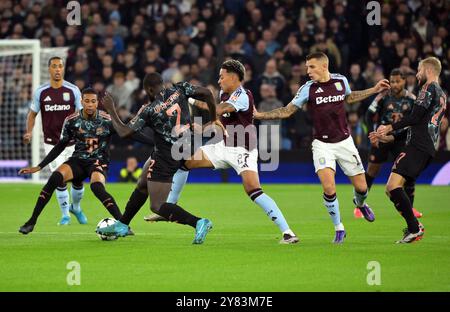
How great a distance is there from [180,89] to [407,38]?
44.1 feet

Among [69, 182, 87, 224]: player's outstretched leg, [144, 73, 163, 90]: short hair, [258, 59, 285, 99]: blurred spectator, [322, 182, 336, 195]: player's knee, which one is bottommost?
[69, 182, 87, 224]: player's outstretched leg

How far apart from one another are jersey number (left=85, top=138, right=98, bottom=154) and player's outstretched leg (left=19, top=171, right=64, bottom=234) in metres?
0.58

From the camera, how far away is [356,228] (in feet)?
42.0

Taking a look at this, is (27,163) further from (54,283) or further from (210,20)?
(54,283)

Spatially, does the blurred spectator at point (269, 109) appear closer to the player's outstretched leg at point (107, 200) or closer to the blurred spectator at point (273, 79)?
the blurred spectator at point (273, 79)

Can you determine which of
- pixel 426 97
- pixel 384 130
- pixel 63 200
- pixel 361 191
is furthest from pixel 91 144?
pixel 426 97

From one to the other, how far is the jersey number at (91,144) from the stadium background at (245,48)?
9.44 m

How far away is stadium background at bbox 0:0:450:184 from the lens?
872 inches

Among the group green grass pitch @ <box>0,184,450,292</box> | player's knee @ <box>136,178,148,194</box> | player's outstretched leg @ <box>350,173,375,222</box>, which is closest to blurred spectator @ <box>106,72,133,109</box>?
green grass pitch @ <box>0,184,450,292</box>

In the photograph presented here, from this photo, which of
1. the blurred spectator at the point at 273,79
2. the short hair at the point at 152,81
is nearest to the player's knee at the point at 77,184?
the short hair at the point at 152,81

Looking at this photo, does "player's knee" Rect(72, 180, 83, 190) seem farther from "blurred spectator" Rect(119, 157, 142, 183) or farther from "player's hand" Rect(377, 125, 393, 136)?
"blurred spectator" Rect(119, 157, 142, 183)

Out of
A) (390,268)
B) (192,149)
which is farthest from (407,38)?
(390,268)

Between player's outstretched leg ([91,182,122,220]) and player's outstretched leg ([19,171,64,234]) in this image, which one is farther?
player's outstretched leg ([91,182,122,220])

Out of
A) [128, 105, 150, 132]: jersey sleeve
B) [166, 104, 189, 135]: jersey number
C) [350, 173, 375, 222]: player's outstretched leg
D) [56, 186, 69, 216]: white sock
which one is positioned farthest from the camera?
[56, 186, 69, 216]: white sock
